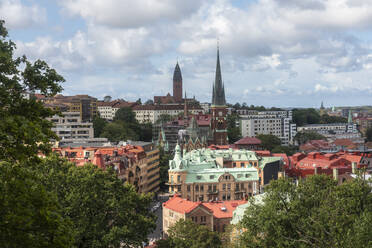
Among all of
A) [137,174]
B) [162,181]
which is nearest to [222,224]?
[137,174]

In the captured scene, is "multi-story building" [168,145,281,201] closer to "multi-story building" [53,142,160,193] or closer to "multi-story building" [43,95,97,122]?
"multi-story building" [53,142,160,193]

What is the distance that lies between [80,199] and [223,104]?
13204 centimetres

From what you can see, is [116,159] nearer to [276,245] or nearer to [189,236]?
[189,236]

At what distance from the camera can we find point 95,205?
3978 cm

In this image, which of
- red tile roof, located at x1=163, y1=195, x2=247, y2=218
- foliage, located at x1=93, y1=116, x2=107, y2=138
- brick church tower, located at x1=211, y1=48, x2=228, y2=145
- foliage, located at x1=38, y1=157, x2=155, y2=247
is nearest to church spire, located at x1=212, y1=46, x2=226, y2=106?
brick church tower, located at x1=211, y1=48, x2=228, y2=145

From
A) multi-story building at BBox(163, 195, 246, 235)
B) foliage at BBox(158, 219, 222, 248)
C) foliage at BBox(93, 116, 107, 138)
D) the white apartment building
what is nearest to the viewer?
foliage at BBox(158, 219, 222, 248)

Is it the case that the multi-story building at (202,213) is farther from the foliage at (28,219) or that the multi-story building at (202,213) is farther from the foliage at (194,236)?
the foliage at (28,219)

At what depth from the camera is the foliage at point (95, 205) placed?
3791 centimetres

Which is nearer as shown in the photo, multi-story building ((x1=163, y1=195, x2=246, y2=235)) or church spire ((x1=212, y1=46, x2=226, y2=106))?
multi-story building ((x1=163, y1=195, x2=246, y2=235))

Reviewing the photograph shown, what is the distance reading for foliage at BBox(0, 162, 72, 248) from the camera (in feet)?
51.3

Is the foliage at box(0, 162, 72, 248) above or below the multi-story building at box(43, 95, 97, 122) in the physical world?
below

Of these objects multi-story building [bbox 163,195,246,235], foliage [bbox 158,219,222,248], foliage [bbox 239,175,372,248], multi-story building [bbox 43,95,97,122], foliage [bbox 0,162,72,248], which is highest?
multi-story building [bbox 43,95,97,122]

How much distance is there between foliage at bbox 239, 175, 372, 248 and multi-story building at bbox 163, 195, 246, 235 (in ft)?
76.3

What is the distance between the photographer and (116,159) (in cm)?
8356
